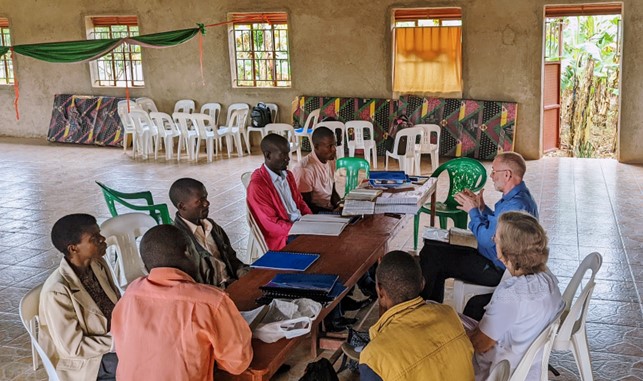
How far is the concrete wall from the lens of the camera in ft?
33.7

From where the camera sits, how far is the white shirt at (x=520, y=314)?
2852 mm

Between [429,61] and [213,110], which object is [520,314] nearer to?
[429,61]

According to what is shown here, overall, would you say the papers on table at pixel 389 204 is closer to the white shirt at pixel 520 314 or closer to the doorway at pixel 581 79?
the white shirt at pixel 520 314

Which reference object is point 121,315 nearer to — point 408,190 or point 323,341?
point 323,341

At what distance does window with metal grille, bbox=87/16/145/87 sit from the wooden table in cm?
944

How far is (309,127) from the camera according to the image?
11.4m

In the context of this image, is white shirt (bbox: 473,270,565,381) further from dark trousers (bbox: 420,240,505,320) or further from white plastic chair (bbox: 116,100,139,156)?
white plastic chair (bbox: 116,100,139,156)

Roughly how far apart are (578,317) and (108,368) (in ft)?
6.94

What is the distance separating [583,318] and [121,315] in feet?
6.95

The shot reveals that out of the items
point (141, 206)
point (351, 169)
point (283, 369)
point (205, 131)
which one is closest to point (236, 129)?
point (205, 131)

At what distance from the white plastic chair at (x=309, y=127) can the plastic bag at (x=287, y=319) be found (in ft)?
25.4

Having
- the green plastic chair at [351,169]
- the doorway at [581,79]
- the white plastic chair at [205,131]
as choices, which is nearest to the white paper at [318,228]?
the green plastic chair at [351,169]

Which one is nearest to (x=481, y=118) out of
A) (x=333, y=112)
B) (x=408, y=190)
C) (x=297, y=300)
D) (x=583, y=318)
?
(x=333, y=112)

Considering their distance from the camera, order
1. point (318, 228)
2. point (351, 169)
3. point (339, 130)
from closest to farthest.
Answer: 1. point (318, 228)
2. point (351, 169)
3. point (339, 130)
